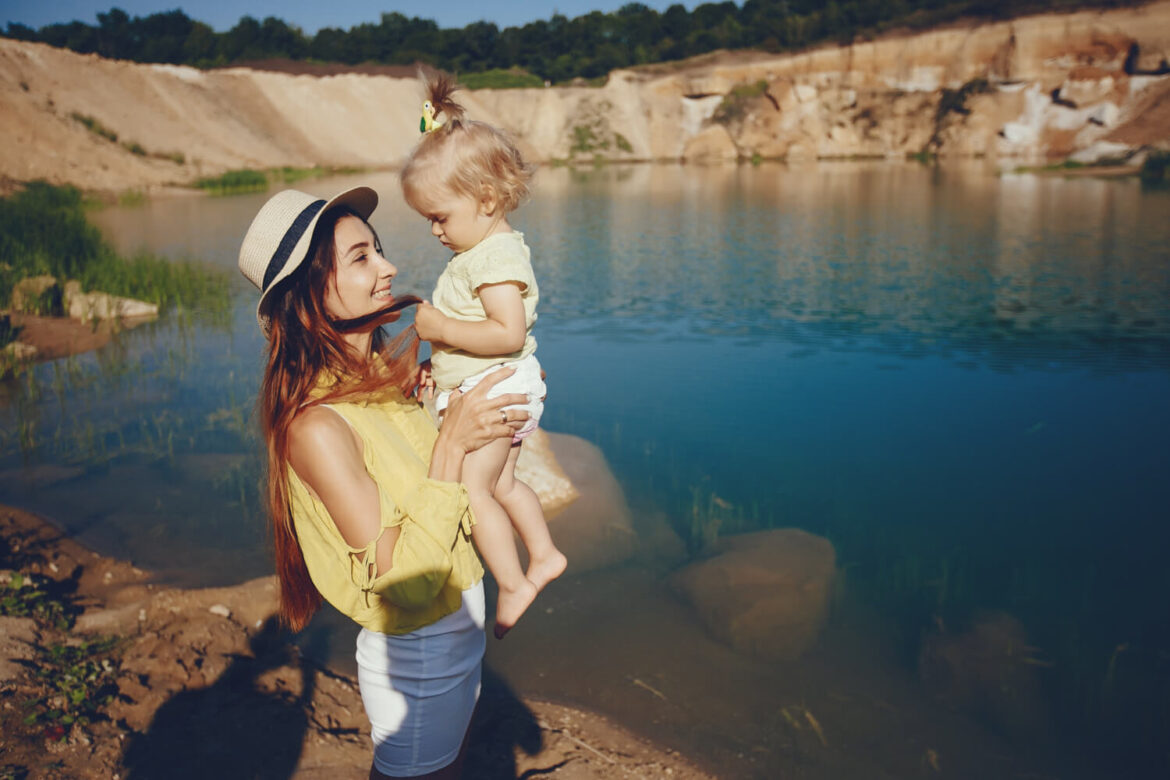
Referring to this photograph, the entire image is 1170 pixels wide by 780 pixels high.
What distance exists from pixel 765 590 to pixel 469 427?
3.27 m

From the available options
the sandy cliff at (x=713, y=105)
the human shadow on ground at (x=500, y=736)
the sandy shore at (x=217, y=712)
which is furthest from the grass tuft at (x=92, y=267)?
the sandy cliff at (x=713, y=105)

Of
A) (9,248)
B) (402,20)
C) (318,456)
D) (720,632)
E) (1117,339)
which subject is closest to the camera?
(318,456)

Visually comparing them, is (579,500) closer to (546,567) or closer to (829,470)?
(829,470)

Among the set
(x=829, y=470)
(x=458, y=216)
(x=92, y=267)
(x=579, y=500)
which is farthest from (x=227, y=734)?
Answer: (x=92, y=267)

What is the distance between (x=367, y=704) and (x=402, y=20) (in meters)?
81.3

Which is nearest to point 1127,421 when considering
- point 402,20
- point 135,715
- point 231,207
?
point 135,715

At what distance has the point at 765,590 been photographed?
4.97 meters

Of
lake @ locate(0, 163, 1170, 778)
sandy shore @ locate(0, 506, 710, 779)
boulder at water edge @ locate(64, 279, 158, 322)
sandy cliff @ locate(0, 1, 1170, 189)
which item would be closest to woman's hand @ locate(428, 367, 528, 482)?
sandy shore @ locate(0, 506, 710, 779)

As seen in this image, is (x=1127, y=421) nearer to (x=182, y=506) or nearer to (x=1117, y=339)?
(x=1117, y=339)

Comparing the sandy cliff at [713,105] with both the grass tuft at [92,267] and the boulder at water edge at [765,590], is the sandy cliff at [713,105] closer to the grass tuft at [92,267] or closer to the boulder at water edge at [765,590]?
the grass tuft at [92,267]

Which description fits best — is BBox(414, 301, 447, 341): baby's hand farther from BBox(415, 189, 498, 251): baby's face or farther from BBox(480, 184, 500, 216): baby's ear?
BBox(480, 184, 500, 216): baby's ear

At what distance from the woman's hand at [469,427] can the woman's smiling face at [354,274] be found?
1.20 feet

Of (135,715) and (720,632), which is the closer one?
(135,715)

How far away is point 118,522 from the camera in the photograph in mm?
5500
